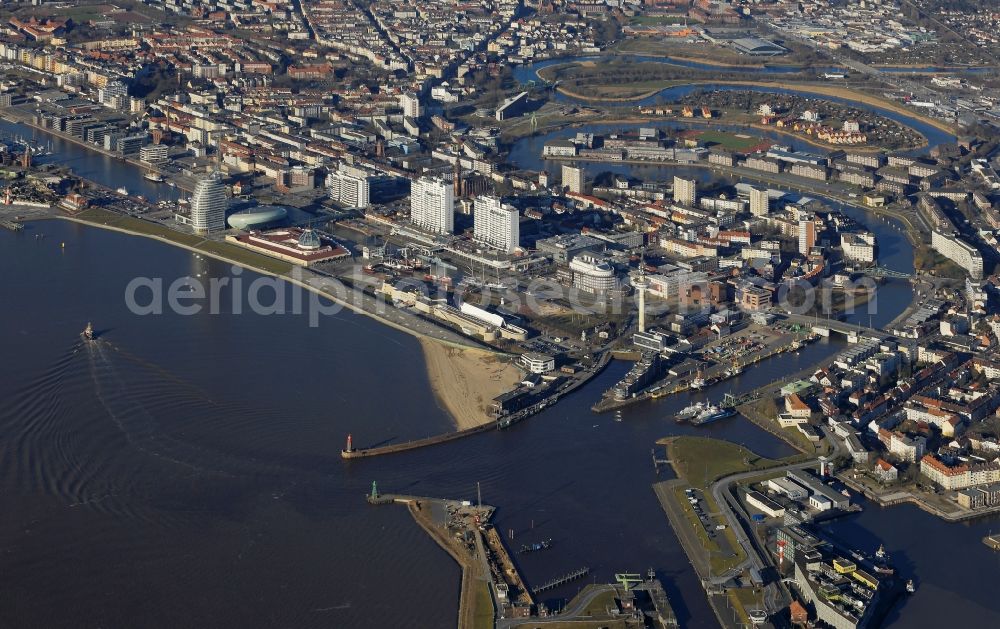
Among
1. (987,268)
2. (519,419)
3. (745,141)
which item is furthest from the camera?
(745,141)

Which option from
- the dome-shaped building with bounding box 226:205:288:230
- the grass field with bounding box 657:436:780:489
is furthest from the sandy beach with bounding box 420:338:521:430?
the dome-shaped building with bounding box 226:205:288:230

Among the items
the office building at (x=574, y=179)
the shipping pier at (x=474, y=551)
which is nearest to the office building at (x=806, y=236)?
the office building at (x=574, y=179)

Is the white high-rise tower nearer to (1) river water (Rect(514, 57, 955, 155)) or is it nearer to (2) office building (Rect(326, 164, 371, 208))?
(2) office building (Rect(326, 164, 371, 208))

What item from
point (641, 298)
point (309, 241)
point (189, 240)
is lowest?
point (189, 240)

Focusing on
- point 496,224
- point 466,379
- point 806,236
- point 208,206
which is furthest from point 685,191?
point 466,379

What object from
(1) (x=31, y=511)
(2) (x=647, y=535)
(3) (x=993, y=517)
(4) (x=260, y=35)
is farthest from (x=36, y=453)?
(4) (x=260, y=35)

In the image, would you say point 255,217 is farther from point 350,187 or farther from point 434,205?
point 434,205

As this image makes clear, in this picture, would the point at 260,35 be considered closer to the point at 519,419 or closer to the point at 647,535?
the point at 519,419
